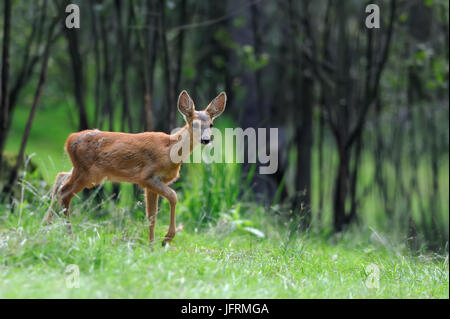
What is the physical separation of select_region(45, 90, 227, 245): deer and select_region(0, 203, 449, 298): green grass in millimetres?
278

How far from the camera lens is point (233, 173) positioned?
7.39 m

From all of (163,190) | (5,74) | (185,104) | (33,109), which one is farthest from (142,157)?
(5,74)

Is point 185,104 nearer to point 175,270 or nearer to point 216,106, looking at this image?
point 216,106

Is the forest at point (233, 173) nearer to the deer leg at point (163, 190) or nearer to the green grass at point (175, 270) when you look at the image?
the green grass at point (175, 270)

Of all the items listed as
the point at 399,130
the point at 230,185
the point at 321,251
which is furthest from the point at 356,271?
the point at 399,130

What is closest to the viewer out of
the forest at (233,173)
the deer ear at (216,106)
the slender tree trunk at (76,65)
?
the forest at (233,173)

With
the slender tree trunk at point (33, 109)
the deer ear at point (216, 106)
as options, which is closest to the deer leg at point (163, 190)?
the deer ear at point (216, 106)

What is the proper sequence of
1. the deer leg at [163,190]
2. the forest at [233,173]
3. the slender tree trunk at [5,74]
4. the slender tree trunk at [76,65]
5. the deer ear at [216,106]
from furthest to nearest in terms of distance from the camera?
1. the slender tree trunk at [76,65]
2. the slender tree trunk at [5,74]
3. the deer ear at [216,106]
4. the deer leg at [163,190]
5. the forest at [233,173]

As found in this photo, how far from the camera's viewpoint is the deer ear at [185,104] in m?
4.64

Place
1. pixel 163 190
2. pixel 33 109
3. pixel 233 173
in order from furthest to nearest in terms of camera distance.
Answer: pixel 233 173 < pixel 33 109 < pixel 163 190

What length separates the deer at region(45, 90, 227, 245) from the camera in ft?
15.3

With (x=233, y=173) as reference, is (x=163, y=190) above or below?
above

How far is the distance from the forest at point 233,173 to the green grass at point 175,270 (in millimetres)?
15

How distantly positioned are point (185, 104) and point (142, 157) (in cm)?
52
